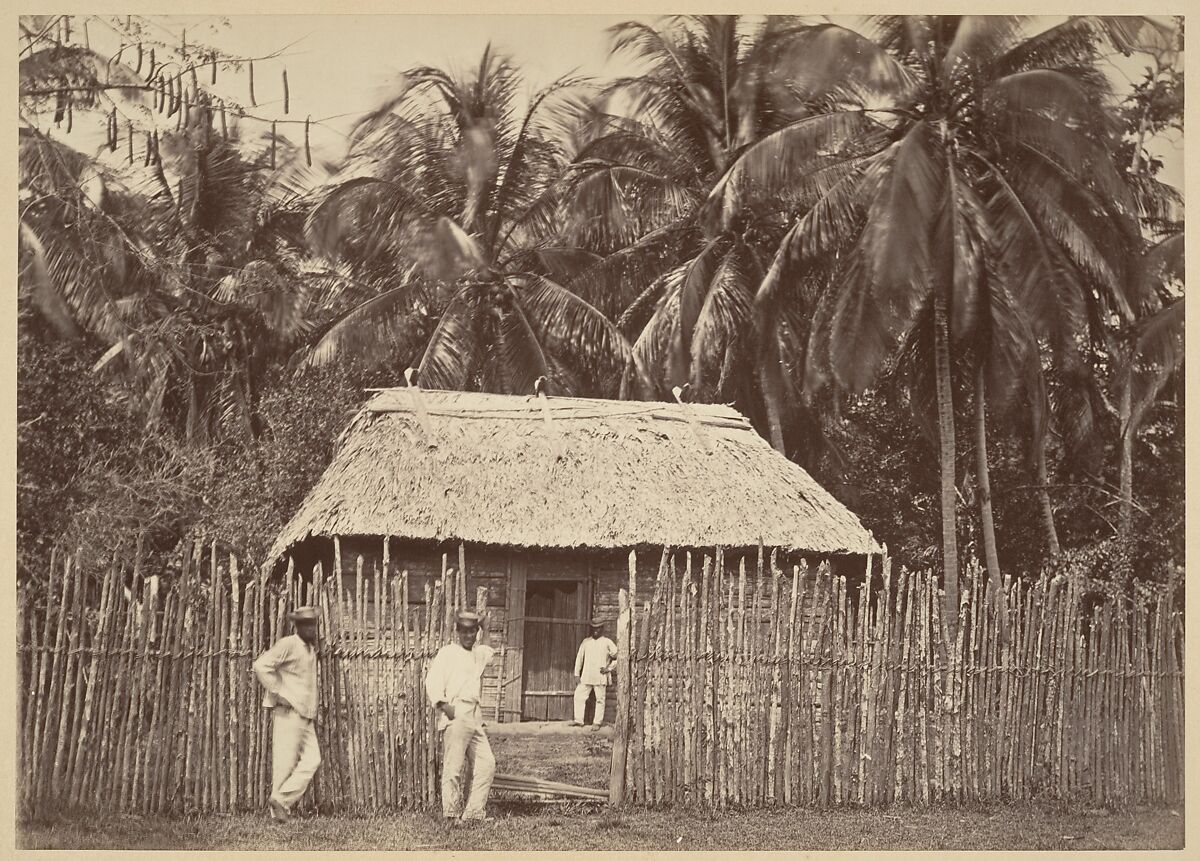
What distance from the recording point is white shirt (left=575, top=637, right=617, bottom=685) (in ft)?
41.5

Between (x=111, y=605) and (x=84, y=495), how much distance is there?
3.11 meters

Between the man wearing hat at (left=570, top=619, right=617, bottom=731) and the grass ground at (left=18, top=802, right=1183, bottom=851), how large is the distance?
4094 millimetres

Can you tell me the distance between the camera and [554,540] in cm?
1268

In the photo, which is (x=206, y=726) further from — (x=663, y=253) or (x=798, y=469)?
(x=663, y=253)

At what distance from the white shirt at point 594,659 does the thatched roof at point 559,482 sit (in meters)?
0.90

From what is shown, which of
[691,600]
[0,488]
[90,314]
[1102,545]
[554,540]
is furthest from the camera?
[1102,545]

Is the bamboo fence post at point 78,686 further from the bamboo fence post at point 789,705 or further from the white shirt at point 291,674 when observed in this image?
the bamboo fence post at point 789,705

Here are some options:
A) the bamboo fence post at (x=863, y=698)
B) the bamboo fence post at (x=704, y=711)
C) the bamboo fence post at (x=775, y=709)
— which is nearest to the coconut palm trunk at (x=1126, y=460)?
the bamboo fence post at (x=863, y=698)

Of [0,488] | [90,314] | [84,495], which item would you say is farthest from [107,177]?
[0,488]

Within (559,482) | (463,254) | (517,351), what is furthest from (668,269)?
(559,482)

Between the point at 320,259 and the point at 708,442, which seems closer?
the point at 708,442

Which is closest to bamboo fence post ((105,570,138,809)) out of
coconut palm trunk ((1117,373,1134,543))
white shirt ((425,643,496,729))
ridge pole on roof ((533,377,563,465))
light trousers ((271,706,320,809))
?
light trousers ((271,706,320,809))

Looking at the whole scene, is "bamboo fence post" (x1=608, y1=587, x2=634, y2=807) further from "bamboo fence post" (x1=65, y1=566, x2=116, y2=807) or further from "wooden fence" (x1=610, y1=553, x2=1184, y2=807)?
"bamboo fence post" (x1=65, y1=566, x2=116, y2=807)

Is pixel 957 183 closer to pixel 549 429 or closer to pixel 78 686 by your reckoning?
pixel 549 429
